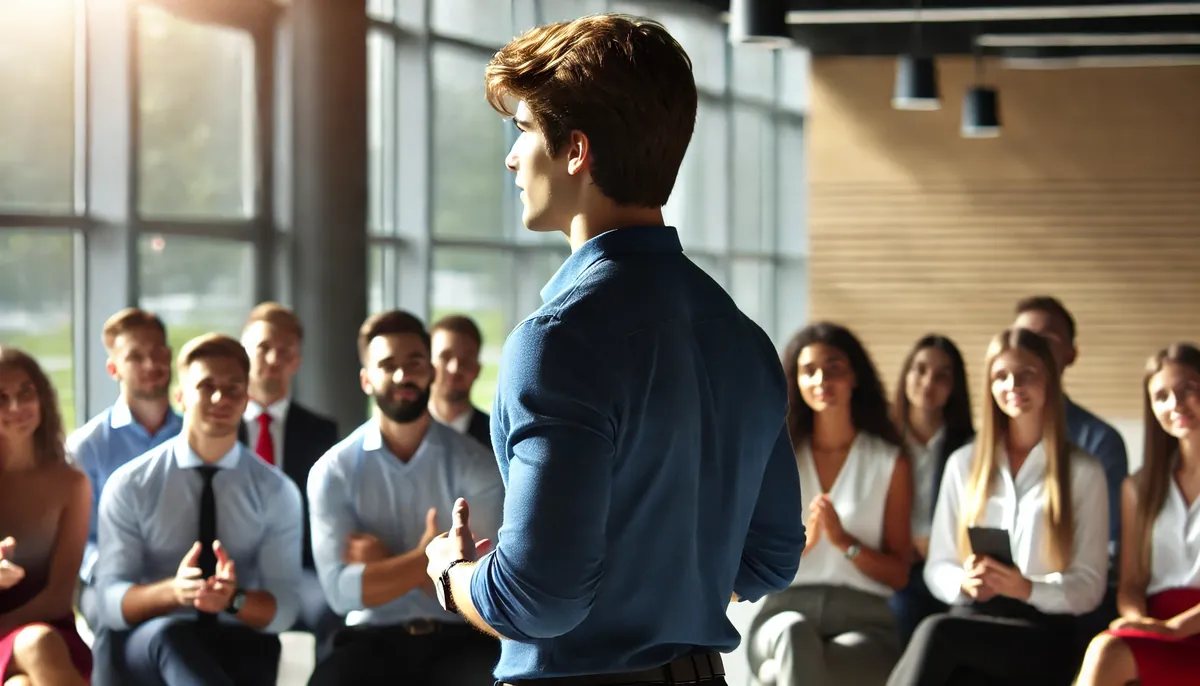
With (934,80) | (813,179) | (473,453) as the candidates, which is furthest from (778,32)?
(813,179)

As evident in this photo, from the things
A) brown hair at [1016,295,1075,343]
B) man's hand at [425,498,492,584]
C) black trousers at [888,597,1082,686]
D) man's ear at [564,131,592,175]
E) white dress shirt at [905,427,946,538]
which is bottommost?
black trousers at [888,597,1082,686]

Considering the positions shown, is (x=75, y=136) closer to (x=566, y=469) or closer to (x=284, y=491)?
(x=284, y=491)

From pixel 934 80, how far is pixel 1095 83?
4509 millimetres

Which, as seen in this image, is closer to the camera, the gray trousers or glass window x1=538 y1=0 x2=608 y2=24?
the gray trousers

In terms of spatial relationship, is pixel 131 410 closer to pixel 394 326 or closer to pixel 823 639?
pixel 394 326

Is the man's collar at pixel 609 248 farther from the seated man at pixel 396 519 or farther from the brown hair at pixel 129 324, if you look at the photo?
the brown hair at pixel 129 324

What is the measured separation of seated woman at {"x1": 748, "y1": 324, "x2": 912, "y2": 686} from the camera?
390 cm

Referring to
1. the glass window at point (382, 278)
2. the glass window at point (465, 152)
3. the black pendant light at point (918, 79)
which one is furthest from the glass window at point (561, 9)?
the black pendant light at point (918, 79)

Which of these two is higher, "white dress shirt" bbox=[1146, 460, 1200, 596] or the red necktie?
the red necktie

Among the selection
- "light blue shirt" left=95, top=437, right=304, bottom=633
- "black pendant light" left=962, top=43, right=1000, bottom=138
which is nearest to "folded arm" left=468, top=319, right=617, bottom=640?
"light blue shirt" left=95, top=437, right=304, bottom=633

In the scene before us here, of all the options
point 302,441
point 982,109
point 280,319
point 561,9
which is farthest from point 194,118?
point 982,109

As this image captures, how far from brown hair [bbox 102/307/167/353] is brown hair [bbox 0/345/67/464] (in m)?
0.64

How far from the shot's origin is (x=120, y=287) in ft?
18.8

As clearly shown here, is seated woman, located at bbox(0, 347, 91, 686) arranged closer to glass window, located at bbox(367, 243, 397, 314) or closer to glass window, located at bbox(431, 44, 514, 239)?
glass window, located at bbox(367, 243, 397, 314)
